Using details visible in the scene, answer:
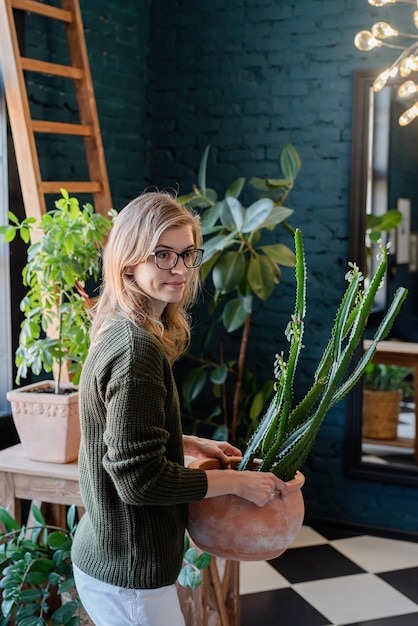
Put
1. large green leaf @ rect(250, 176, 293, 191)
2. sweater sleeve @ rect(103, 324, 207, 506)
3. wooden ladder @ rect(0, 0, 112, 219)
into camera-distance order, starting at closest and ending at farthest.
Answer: sweater sleeve @ rect(103, 324, 207, 506)
wooden ladder @ rect(0, 0, 112, 219)
large green leaf @ rect(250, 176, 293, 191)

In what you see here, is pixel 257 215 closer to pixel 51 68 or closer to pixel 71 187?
pixel 71 187

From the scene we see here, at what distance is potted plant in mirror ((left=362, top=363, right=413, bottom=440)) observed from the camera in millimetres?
4051

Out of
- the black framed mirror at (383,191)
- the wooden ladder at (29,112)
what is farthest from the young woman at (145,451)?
the black framed mirror at (383,191)

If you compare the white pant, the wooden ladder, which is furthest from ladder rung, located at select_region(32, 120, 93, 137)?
the white pant

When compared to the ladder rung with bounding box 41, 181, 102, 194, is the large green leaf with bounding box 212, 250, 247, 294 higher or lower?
lower

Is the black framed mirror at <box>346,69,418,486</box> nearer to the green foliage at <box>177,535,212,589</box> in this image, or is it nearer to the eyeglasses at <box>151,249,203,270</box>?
the green foliage at <box>177,535,212,589</box>

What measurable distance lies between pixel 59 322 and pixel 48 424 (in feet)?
1.05

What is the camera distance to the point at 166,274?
1.63 meters

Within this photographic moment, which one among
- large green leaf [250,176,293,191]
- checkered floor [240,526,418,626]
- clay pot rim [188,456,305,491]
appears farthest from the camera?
large green leaf [250,176,293,191]

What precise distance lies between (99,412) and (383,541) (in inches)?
107

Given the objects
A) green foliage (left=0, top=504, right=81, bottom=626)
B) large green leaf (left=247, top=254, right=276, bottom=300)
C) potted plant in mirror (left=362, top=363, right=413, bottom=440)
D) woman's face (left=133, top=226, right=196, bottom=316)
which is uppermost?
woman's face (left=133, top=226, right=196, bottom=316)

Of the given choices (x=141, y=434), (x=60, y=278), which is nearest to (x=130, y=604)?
(x=141, y=434)

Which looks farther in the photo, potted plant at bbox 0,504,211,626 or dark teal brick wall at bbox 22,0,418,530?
dark teal brick wall at bbox 22,0,418,530

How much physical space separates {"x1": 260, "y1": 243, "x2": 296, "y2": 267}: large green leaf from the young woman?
6.39ft
